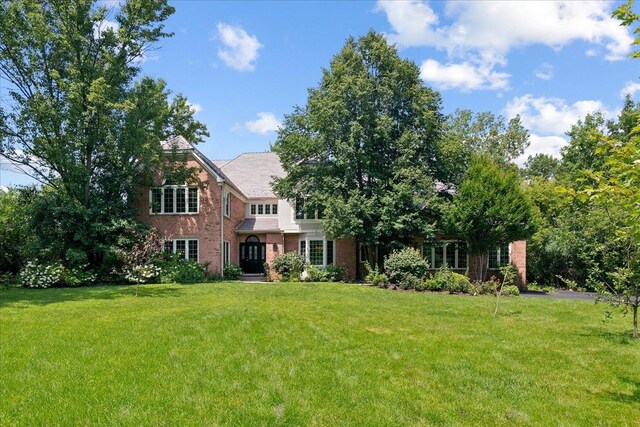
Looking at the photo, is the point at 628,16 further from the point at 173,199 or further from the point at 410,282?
the point at 173,199

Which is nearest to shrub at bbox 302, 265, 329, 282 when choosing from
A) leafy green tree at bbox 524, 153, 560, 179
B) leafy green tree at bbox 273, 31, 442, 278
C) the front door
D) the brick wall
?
leafy green tree at bbox 273, 31, 442, 278

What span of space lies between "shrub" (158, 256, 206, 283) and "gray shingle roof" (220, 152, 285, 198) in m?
7.79

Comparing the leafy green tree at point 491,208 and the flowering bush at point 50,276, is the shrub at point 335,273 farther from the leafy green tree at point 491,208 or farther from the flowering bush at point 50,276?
the flowering bush at point 50,276

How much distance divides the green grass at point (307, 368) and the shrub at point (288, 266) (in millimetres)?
11145

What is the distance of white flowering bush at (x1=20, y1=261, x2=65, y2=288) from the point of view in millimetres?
18938

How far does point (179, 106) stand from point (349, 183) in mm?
11242

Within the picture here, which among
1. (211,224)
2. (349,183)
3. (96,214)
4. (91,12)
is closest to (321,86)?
(349,183)

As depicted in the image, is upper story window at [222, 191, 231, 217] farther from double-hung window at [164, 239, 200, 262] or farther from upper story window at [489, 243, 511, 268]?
upper story window at [489, 243, 511, 268]

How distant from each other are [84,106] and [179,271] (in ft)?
31.1

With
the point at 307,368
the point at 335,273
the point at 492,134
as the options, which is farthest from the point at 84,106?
the point at 492,134

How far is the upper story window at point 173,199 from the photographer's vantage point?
79.4 feet

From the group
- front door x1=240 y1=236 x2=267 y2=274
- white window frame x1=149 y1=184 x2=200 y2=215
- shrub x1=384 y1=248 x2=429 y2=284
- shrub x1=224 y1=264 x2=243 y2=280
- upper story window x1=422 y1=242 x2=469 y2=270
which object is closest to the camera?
shrub x1=384 y1=248 x2=429 y2=284

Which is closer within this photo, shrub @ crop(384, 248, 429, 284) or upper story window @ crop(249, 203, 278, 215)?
shrub @ crop(384, 248, 429, 284)

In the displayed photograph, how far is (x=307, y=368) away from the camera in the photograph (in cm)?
638
